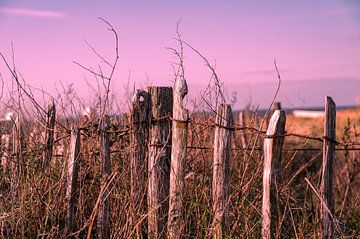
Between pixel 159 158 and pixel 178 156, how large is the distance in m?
0.19

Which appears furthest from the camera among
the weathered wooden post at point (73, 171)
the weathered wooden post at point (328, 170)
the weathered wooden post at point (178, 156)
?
the weathered wooden post at point (73, 171)

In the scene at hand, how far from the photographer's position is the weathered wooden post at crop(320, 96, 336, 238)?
374 centimetres

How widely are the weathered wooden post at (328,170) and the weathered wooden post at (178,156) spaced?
106 cm

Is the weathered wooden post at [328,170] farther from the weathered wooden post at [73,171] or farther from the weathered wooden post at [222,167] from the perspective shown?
the weathered wooden post at [73,171]

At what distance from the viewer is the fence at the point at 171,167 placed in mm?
3770

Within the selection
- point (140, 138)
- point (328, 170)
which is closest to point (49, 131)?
point (140, 138)

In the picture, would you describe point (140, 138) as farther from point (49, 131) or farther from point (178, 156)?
point (49, 131)

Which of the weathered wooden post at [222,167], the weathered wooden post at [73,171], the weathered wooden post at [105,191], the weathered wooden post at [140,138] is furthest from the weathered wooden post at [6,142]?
the weathered wooden post at [222,167]

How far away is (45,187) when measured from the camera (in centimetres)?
477

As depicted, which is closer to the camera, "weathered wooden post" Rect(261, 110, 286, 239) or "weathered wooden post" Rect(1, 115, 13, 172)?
"weathered wooden post" Rect(261, 110, 286, 239)

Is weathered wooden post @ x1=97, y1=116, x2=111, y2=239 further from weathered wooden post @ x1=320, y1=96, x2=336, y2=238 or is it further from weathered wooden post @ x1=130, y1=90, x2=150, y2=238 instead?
weathered wooden post @ x1=320, y1=96, x2=336, y2=238

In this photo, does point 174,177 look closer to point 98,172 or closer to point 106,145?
point 106,145

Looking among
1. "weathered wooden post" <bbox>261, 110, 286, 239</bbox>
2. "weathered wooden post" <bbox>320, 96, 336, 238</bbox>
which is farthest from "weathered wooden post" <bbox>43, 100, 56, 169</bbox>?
"weathered wooden post" <bbox>320, 96, 336, 238</bbox>

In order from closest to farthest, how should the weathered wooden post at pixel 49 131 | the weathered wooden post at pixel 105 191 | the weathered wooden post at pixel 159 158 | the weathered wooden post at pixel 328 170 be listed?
the weathered wooden post at pixel 328 170, the weathered wooden post at pixel 159 158, the weathered wooden post at pixel 105 191, the weathered wooden post at pixel 49 131
